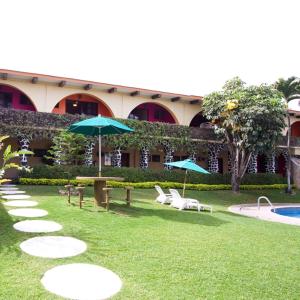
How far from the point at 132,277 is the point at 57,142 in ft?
46.6

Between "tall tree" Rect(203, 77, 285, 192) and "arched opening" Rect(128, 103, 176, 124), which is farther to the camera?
"arched opening" Rect(128, 103, 176, 124)

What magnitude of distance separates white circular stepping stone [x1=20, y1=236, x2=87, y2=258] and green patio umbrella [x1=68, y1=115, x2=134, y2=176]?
15.7 ft

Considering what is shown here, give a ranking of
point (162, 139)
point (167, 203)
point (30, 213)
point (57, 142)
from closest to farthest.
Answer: point (30, 213) → point (167, 203) → point (57, 142) → point (162, 139)

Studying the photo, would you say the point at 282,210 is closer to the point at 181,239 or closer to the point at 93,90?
the point at 181,239

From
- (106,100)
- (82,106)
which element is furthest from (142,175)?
(82,106)

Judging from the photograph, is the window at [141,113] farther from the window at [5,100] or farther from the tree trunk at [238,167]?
the window at [5,100]

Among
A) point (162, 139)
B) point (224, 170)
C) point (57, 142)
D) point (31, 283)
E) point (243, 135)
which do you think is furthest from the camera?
point (224, 170)

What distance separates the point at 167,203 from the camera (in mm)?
15297

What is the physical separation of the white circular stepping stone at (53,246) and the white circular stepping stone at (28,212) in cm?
241

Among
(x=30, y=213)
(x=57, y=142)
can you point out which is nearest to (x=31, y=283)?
(x=30, y=213)

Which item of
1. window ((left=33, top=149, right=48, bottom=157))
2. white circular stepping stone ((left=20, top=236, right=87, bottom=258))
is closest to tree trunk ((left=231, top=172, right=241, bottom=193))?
window ((left=33, top=149, right=48, bottom=157))

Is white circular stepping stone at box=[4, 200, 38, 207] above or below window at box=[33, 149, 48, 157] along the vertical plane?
below

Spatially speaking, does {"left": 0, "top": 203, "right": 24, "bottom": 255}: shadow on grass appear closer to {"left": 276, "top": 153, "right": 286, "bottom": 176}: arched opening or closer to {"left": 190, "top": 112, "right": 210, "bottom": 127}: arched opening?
{"left": 190, "top": 112, "right": 210, "bottom": 127}: arched opening

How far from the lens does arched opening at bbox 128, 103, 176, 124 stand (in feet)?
94.6
